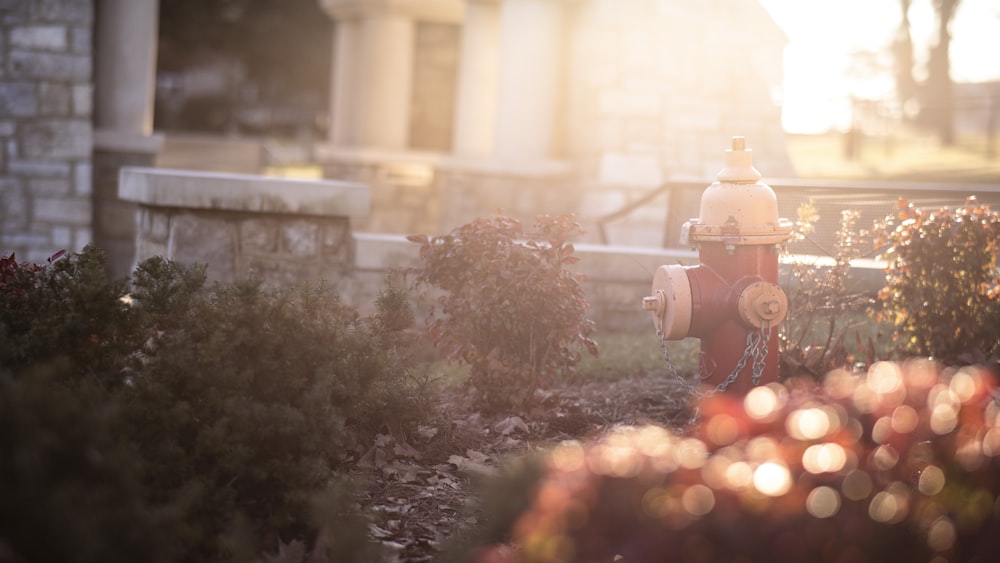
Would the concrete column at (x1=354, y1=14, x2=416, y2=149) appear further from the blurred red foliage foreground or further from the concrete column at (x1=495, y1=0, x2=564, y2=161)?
the blurred red foliage foreground

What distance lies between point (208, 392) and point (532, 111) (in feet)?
A: 23.9

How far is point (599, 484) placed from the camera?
2422 millimetres

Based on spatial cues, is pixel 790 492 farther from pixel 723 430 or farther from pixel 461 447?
pixel 461 447

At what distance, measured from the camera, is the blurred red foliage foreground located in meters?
2.36

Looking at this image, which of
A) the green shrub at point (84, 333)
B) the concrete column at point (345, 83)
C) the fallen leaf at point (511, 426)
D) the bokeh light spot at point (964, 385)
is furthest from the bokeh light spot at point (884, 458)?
the concrete column at point (345, 83)

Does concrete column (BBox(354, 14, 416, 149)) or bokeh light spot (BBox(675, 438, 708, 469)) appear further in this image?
concrete column (BBox(354, 14, 416, 149))

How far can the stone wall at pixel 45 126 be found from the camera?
9031mm

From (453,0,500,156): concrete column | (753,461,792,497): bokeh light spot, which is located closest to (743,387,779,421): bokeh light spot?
(753,461,792,497): bokeh light spot

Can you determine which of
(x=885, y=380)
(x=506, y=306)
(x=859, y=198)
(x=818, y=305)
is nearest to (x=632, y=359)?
(x=818, y=305)

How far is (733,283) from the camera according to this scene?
4.34 metres

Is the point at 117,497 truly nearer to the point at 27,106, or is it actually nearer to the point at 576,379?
the point at 576,379

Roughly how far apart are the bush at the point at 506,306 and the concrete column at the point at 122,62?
587 centimetres

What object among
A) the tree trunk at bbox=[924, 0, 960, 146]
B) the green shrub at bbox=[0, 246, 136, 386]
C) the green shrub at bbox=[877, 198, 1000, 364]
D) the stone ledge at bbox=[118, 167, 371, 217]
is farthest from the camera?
the tree trunk at bbox=[924, 0, 960, 146]

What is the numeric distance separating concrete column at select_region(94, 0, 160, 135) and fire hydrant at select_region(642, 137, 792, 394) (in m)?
6.97
